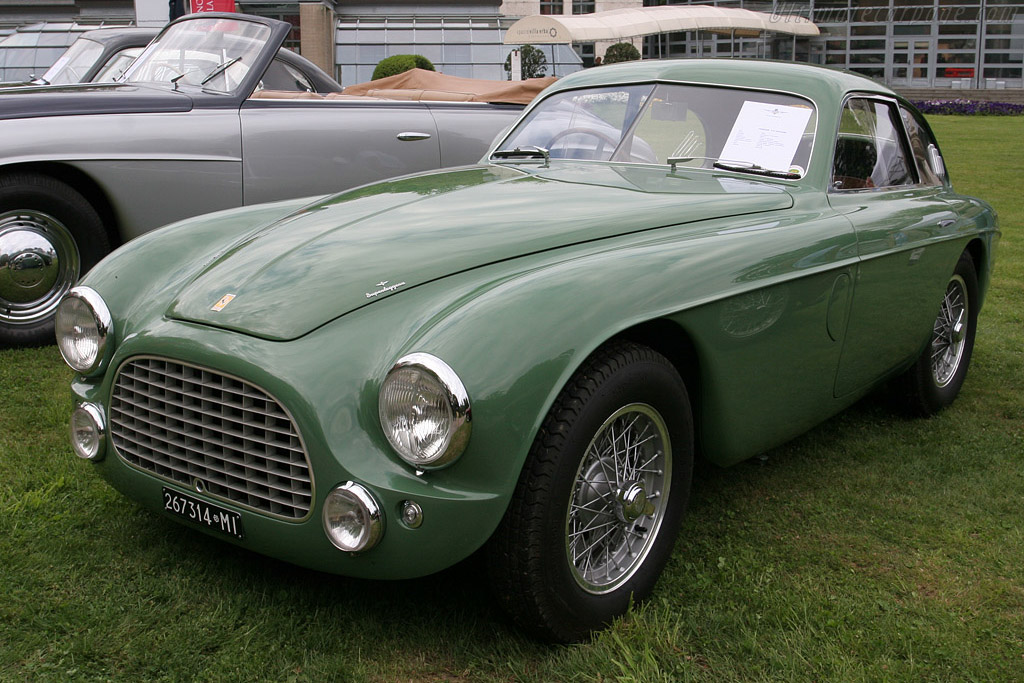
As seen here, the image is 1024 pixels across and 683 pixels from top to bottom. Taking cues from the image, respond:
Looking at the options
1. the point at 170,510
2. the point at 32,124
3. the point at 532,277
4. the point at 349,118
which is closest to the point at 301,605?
the point at 170,510

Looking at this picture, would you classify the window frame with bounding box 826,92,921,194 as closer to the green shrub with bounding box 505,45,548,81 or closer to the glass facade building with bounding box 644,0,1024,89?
the green shrub with bounding box 505,45,548,81

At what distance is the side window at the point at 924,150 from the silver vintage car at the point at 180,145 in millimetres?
2676

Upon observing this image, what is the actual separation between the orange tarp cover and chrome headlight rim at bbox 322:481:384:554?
186 inches

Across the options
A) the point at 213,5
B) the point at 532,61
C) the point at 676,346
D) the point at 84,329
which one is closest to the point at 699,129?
the point at 676,346

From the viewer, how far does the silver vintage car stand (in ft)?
15.4

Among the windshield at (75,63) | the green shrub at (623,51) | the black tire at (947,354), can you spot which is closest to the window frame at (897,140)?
the black tire at (947,354)

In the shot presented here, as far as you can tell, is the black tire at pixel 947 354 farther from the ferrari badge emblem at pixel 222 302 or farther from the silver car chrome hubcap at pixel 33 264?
the silver car chrome hubcap at pixel 33 264

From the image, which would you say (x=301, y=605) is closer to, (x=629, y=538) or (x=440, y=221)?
(x=629, y=538)

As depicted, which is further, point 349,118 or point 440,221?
point 349,118

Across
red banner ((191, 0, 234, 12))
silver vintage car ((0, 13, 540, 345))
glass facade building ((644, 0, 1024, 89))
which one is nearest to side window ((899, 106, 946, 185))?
silver vintage car ((0, 13, 540, 345))

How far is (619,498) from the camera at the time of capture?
8.19 ft

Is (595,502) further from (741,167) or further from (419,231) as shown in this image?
(741,167)

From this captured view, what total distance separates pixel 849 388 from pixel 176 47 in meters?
4.52

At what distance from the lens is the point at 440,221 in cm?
280
